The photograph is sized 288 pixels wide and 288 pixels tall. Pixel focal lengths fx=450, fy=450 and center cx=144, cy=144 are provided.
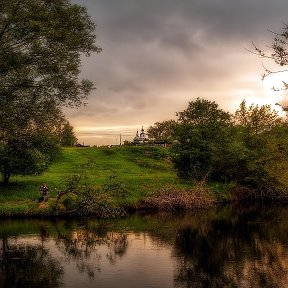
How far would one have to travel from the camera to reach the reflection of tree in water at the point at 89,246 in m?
27.1

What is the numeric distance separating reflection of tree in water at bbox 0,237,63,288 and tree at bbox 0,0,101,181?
23.9 ft

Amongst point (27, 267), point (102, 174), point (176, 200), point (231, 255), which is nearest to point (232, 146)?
point (176, 200)

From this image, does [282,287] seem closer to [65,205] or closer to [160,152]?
[65,205]

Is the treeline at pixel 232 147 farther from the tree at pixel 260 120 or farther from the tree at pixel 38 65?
the tree at pixel 38 65

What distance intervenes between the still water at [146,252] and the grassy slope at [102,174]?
581 centimetres

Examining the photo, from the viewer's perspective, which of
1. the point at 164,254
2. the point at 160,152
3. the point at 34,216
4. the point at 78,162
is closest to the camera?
the point at 164,254

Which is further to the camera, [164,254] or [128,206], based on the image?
[128,206]

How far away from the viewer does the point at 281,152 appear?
63906 mm

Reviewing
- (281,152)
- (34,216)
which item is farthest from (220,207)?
(34,216)

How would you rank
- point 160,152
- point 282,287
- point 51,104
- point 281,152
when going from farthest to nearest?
point 160,152 < point 281,152 < point 51,104 < point 282,287

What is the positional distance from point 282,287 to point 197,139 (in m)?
35.5

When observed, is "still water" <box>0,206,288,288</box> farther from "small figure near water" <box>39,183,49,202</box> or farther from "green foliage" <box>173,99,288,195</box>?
"green foliage" <box>173,99,288,195</box>

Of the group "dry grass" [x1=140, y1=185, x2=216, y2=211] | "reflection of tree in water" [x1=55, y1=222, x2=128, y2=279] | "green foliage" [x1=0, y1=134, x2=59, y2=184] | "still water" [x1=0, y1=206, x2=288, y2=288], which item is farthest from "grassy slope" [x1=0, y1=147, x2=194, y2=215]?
"reflection of tree in water" [x1=55, y1=222, x2=128, y2=279]

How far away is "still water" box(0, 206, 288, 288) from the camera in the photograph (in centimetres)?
2356
